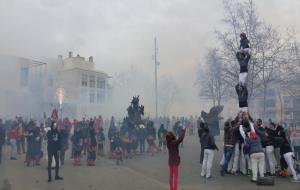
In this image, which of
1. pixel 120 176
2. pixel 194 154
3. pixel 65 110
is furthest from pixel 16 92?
pixel 120 176

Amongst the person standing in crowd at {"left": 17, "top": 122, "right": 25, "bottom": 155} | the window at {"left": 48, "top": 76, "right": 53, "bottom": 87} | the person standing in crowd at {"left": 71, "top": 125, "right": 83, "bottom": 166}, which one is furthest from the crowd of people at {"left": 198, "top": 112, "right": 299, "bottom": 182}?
the window at {"left": 48, "top": 76, "right": 53, "bottom": 87}

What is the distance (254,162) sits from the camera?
33.3ft

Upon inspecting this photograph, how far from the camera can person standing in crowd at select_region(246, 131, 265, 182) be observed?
1006cm

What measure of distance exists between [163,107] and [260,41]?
49.5 metres

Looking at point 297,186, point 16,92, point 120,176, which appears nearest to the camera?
point 297,186

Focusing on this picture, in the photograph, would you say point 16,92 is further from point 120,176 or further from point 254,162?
point 254,162

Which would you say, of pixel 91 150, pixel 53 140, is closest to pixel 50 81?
pixel 91 150

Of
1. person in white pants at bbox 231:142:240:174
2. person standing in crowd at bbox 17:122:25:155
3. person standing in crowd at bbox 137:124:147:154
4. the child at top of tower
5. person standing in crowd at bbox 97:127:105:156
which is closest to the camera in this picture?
person in white pants at bbox 231:142:240:174

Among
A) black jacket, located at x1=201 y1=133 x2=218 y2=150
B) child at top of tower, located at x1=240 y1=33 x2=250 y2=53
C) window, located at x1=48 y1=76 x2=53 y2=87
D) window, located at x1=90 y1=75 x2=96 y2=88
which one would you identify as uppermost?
window, located at x1=90 y1=75 x2=96 y2=88

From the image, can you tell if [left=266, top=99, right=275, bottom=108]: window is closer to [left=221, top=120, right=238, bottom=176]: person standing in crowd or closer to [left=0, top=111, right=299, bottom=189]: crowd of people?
[left=0, top=111, right=299, bottom=189]: crowd of people

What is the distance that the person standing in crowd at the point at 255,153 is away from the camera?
10.1m

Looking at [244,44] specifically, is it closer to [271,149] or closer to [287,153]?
[271,149]

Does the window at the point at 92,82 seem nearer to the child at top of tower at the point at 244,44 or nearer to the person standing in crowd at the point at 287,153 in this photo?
the child at top of tower at the point at 244,44

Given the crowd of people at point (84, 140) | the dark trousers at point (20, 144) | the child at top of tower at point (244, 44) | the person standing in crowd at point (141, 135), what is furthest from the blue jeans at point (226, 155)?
the dark trousers at point (20, 144)
